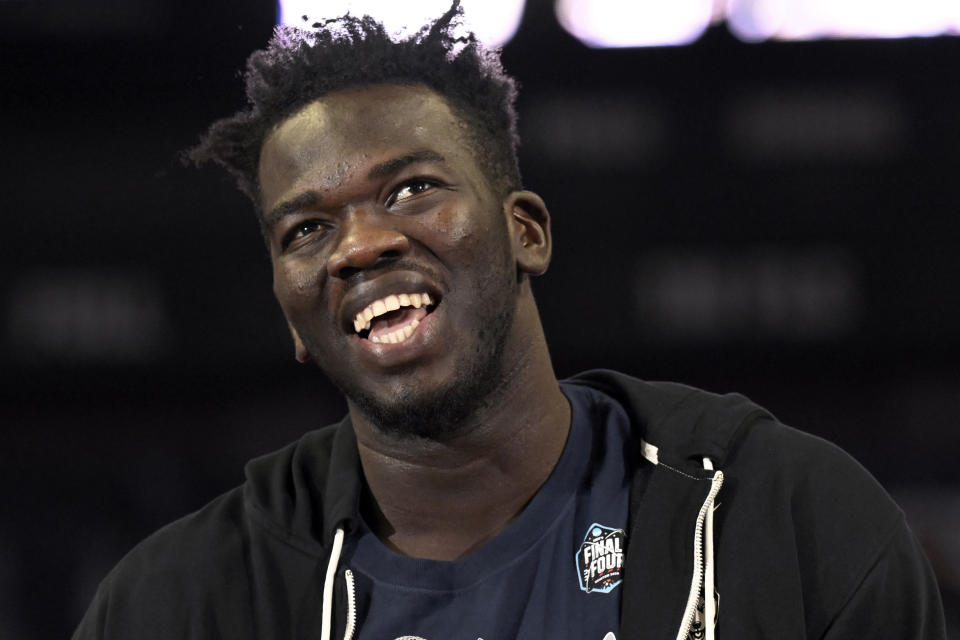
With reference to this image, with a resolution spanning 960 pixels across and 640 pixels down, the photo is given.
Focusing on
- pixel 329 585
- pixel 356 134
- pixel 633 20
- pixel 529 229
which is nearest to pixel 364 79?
pixel 356 134

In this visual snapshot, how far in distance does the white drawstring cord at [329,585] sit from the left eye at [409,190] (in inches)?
17.6

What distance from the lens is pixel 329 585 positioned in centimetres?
152

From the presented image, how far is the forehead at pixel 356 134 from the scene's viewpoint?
1548 mm

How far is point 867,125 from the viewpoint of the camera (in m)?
4.19

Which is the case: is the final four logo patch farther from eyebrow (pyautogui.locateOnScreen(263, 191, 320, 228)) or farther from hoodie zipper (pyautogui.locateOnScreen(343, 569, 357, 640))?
eyebrow (pyautogui.locateOnScreen(263, 191, 320, 228))

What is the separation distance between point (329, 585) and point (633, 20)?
9.13 ft

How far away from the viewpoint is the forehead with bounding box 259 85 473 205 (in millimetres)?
1548

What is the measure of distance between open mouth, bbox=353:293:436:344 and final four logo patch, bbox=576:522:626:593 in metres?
0.35

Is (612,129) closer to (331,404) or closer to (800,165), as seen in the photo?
(800,165)

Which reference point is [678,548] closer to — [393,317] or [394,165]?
[393,317]

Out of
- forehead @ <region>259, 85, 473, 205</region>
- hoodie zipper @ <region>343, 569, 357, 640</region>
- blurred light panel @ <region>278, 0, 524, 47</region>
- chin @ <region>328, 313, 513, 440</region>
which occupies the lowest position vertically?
hoodie zipper @ <region>343, 569, 357, 640</region>

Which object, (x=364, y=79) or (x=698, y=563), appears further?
(x=364, y=79)

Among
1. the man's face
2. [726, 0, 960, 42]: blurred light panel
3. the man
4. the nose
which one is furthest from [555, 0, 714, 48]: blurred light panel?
the nose

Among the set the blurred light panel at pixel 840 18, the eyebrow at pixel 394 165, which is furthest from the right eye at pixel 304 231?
the blurred light panel at pixel 840 18
